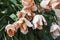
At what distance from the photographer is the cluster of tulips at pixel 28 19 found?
0.58m

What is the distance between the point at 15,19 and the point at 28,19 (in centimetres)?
5

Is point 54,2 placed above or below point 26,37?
above

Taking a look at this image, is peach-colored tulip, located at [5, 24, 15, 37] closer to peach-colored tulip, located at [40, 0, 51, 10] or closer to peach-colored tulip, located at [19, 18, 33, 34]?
peach-colored tulip, located at [19, 18, 33, 34]

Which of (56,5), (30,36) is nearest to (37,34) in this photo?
(30,36)

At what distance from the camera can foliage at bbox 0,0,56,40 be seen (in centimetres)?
63

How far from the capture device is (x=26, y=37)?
63 centimetres

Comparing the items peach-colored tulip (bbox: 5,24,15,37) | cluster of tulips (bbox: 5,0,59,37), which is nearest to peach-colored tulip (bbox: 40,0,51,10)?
cluster of tulips (bbox: 5,0,59,37)

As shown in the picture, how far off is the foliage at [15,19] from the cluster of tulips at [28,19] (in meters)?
0.04

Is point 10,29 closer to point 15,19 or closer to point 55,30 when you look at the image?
point 15,19

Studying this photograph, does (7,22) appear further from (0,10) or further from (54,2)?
(54,2)

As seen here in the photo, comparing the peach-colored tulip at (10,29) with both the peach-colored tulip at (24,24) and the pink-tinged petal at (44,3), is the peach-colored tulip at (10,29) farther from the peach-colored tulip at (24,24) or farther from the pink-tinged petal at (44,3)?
the pink-tinged petal at (44,3)

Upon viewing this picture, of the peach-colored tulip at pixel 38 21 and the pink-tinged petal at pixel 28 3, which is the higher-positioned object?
the pink-tinged petal at pixel 28 3

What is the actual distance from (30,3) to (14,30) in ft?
0.37

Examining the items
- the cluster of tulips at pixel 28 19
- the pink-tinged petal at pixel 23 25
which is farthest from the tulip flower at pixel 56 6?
the pink-tinged petal at pixel 23 25
